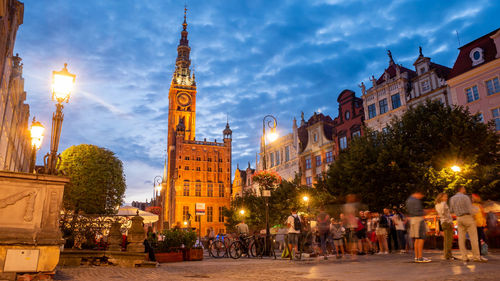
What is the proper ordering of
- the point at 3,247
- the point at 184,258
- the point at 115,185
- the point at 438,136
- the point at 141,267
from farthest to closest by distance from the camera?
the point at 115,185, the point at 438,136, the point at 184,258, the point at 141,267, the point at 3,247

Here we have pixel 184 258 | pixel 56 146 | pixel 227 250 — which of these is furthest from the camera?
pixel 227 250

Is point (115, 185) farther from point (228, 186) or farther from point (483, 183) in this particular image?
point (228, 186)

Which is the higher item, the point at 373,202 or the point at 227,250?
the point at 373,202

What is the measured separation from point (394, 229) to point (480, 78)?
58.2ft

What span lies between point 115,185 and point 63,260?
25.6 m

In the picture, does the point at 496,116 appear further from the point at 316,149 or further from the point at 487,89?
the point at 316,149

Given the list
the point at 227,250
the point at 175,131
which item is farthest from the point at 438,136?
the point at 175,131

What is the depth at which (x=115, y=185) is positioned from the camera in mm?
35875

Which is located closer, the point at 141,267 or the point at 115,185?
the point at 141,267

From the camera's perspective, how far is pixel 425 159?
19766 millimetres

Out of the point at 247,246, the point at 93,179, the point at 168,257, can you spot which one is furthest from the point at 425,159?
the point at 93,179

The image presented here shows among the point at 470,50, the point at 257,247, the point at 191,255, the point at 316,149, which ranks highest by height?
the point at 470,50

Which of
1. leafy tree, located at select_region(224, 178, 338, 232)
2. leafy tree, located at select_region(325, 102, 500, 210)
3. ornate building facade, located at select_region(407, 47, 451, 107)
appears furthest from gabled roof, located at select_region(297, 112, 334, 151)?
leafy tree, located at select_region(325, 102, 500, 210)

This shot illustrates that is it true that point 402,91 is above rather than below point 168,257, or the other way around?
above
